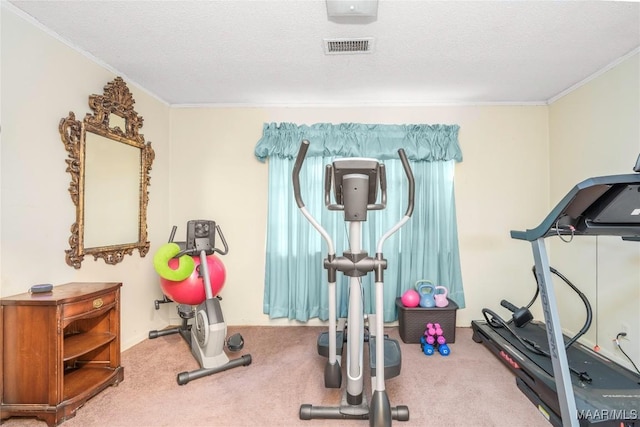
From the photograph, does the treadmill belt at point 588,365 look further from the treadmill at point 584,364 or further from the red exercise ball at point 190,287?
the red exercise ball at point 190,287

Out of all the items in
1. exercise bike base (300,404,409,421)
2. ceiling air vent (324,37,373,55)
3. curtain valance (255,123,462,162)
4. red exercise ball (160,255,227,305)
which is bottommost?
exercise bike base (300,404,409,421)

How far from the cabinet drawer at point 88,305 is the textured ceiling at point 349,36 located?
5.70ft

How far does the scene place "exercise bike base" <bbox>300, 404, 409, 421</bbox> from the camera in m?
1.69

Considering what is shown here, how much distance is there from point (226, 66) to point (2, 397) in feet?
8.34

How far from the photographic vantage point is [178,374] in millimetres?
2154

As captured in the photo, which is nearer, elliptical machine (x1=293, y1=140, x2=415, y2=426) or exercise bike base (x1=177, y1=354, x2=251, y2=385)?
elliptical machine (x1=293, y1=140, x2=415, y2=426)

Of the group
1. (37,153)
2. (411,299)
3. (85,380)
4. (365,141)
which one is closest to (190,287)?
(85,380)

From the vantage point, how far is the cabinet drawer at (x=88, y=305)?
170 cm

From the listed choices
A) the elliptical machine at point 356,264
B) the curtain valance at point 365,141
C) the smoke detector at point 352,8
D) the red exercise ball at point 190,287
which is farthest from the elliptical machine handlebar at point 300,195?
the curtain valance at point 365,141

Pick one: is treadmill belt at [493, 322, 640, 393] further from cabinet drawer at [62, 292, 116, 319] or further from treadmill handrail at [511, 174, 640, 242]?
cabinet drawer at [62, 292, 116, 319]

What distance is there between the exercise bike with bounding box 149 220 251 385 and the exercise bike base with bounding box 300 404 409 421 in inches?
A: 31.0

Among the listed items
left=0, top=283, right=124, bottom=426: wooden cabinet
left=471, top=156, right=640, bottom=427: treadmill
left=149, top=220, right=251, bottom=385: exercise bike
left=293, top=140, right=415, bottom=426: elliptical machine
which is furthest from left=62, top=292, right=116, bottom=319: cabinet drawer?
left=471, top=156, right=640, bottom=427: treadmill

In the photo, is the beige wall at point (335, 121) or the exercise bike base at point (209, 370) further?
the beige wall at point (335, 121)

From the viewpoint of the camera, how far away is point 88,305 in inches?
71.7
